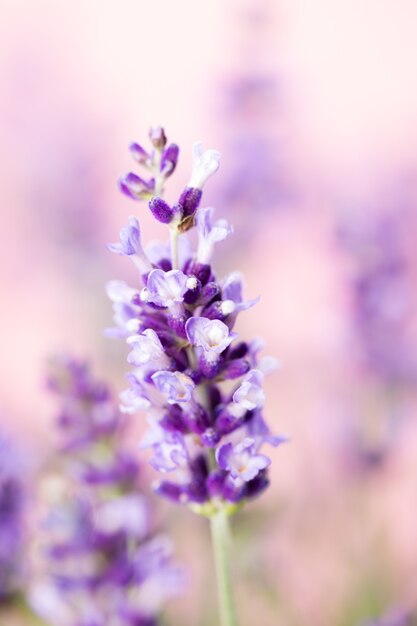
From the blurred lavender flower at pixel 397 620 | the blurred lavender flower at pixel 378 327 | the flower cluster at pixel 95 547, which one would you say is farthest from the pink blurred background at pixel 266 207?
the blurred lavender flower at pixel 397 620

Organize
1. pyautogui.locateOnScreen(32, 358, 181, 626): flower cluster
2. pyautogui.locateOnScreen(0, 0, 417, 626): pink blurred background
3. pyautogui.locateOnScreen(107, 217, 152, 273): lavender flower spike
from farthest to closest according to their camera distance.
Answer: pyautogui.locateOnScreen(0, 0, 417, 626): pink blurred background < pyautogui.locateOnScreen(32, 358, 181, 626): flower cluster < pyautogui.locateOnScreen(107, 217, 152, 273): lavender flower spike

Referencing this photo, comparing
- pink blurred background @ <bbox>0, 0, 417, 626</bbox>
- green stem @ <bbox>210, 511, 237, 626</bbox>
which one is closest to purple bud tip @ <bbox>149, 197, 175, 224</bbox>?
green stem @ <bbox>210, 511, 237, 626</bbox>

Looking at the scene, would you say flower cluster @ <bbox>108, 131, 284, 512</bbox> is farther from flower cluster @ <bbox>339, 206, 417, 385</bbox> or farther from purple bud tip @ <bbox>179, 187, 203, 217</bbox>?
flower cluster @ <bbox>339, 206, 417, 385</bbox>

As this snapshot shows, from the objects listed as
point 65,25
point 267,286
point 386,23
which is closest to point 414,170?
point 267,286

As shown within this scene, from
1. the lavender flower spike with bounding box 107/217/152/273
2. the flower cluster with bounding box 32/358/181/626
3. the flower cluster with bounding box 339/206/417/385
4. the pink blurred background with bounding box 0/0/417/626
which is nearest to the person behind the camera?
the lavender flower spike with bounding box 107/217/152/273

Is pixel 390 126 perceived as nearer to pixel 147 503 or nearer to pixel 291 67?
pixel 291 67

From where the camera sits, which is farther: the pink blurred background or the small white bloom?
the pink blurred background

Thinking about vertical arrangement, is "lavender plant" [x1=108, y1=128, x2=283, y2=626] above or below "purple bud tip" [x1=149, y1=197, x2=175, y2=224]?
below
